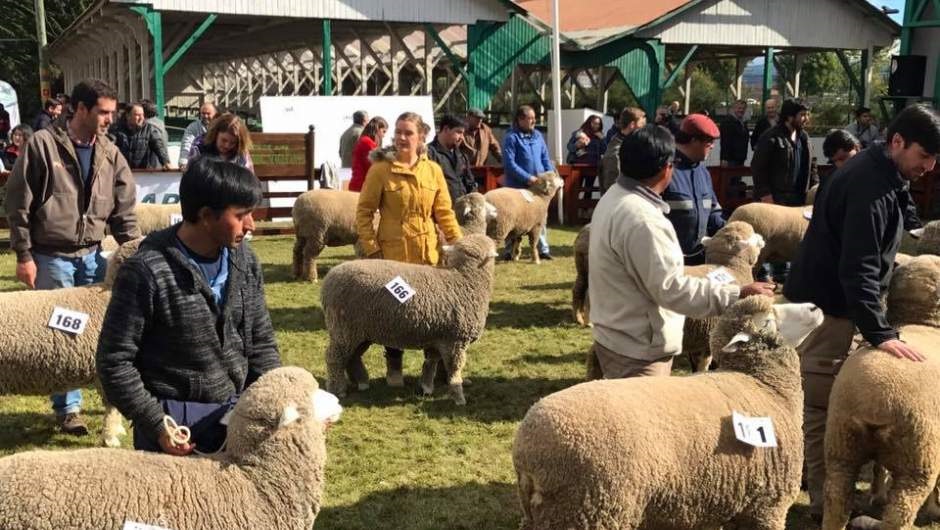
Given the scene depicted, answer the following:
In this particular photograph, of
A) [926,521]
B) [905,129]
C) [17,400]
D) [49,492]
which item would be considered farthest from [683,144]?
[17,400]

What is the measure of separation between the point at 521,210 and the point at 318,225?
2.55 metres

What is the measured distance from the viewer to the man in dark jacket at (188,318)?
8.01 feet

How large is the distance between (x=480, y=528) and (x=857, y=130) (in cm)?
1449

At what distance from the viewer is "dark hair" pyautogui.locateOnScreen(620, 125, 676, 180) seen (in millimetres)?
3207

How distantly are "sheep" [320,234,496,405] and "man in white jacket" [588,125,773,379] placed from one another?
193 cm

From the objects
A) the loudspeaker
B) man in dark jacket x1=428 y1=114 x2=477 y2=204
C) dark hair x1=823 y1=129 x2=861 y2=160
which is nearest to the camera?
dark hair x1=823 y1=129 x2=861 y2=160

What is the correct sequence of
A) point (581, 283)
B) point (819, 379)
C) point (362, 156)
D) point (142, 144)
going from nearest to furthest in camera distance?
point (819, 379) → point (581, 283) → point (362, 156) → point (142, 144)

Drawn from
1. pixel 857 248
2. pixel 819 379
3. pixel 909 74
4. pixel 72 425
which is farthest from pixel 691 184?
pixel 909 74

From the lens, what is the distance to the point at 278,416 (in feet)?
7.90

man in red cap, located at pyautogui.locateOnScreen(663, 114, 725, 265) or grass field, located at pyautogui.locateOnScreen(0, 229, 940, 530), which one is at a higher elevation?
man in red cap, located at pyautogui.locateOnScreen(663, 114, 725, 265)

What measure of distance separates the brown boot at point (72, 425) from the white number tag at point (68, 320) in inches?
37.9

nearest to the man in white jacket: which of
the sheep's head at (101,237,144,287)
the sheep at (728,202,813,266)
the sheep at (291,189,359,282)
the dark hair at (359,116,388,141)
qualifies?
the sheep's head at (101,237,144,287)

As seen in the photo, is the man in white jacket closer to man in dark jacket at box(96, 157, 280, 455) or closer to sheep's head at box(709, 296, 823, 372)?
sheep's head at box(709, 296, 823, 372)

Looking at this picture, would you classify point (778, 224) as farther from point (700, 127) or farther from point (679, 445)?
point (679, 445)
